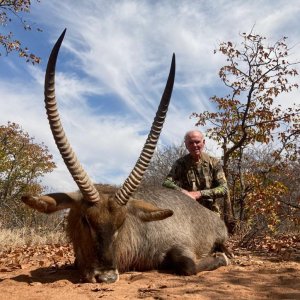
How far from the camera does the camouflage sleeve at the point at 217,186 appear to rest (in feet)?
27.3

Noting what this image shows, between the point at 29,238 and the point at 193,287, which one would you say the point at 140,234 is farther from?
the point at 29,238

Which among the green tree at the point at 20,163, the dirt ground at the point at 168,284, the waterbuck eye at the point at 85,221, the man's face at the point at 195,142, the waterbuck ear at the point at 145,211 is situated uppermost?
the green tree at the point at 20,163

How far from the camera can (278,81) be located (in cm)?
1434

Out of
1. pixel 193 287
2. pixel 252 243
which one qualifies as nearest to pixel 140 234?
pixel 193 287

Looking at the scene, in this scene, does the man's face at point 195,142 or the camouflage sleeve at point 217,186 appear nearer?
the camouflage sleeve at point 217,186

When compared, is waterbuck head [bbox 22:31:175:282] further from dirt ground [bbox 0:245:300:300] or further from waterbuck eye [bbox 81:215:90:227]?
dirt ground [bbox 0:245:300:300]

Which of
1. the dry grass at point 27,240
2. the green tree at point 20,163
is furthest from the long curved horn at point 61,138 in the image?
the green tree at point 20,163

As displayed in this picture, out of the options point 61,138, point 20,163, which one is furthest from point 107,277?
point 20,163

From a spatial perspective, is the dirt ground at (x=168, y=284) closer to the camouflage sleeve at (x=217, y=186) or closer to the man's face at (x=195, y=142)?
the camouflage sleeve at (x=217, y=186)

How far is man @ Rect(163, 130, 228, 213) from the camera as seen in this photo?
28.3 ft

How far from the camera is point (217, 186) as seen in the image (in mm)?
8703

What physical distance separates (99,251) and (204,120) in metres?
10.4

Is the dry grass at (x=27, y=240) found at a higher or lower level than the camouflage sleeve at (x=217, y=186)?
lower

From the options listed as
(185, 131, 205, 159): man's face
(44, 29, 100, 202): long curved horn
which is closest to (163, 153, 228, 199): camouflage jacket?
(185, 131, 205, 159): man's face
